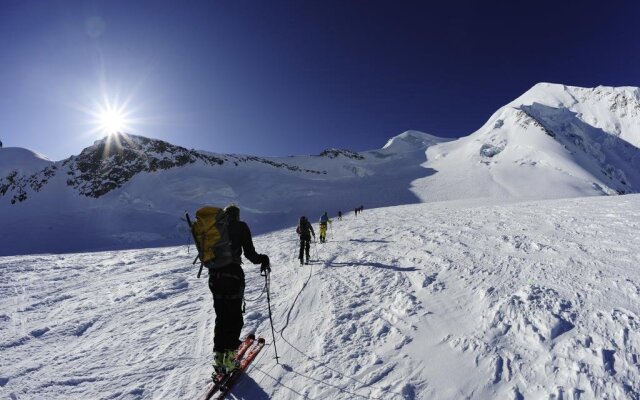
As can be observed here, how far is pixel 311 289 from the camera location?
8.41 metres

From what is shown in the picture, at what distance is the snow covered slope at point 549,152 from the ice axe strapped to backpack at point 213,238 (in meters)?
53.7

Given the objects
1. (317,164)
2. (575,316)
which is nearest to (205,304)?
(575,316)

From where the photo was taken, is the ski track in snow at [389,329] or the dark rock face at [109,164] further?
the dark rock face at [109,164]

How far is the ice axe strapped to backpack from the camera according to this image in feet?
14.4

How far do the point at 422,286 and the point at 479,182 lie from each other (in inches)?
2690

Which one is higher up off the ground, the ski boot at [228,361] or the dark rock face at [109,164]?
the dark rock face at [109,164]

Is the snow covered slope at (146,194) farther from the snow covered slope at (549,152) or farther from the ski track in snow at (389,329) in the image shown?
the ski track in snow at (389,329)

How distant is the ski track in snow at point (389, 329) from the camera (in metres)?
4.12

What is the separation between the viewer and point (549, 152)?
85.6 m

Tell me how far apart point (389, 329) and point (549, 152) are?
101207mm

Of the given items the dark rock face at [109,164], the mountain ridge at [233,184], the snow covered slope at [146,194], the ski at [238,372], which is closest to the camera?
the ski at [238,372]

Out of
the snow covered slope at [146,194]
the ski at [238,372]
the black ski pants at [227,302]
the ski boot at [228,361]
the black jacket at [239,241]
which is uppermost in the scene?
the snow covered slope at [146,194]

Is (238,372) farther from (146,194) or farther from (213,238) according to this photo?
(146,194)

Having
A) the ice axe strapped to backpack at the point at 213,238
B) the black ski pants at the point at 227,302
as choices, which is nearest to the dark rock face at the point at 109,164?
the ice axe strapped to backpack at the point at 213,238
